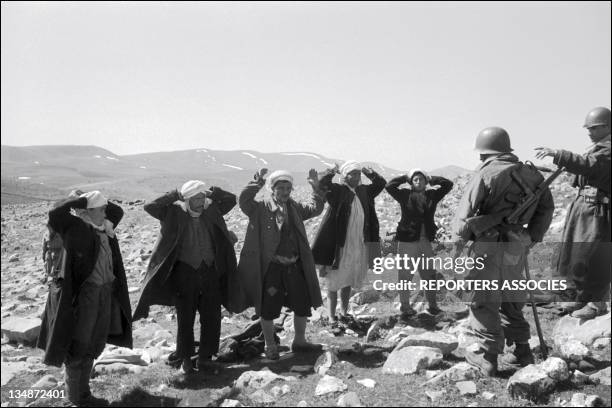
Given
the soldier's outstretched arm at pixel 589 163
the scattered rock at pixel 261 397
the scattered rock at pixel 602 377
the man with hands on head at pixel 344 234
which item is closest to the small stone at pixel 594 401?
the scattered rock at pixel 602 377

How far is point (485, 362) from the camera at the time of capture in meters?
4.13

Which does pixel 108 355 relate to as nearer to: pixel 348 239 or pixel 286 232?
pixel 286 232

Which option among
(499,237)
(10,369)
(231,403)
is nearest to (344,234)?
(499,237)

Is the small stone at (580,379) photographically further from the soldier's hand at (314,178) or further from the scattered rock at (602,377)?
the soldier's hand at (314,178)

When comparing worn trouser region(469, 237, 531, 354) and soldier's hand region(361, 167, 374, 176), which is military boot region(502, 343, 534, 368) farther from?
soldier's hand region(361, 167, 374, 176)

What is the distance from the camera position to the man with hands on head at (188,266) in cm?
477

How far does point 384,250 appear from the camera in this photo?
6586 millimetres

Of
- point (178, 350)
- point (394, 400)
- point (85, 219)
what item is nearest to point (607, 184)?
point (394, 400)

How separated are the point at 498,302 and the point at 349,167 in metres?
2.47

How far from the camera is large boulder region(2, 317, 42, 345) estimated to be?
262 inches

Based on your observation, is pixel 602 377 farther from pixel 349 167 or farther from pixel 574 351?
pixel 349 167

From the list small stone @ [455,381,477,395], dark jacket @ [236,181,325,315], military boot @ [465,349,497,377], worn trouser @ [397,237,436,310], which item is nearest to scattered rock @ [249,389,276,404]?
dark jacket @ [236,181,325,315]

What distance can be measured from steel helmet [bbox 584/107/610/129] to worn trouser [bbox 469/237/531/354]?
204cm

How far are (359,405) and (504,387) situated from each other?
3.97 feet
